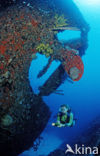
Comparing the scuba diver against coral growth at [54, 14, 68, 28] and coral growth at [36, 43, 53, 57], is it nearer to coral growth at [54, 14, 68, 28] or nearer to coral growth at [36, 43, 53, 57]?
coral growth at [36, 43, 53, 57]

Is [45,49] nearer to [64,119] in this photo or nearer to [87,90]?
[64,119]

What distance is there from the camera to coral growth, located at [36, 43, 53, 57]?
18.5 ft

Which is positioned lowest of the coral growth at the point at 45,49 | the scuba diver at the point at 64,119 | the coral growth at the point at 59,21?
the scuba diver at the point at 64,119

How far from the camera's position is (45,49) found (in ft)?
19.1

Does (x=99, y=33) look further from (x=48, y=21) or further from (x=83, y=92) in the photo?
(x=48, y=21)

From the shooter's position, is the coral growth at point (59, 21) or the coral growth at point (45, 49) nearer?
the coral growth at point (45, 49)

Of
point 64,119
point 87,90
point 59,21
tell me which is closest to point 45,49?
point 59,21

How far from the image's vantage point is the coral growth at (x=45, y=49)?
5.62 meters

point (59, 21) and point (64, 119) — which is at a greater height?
point (59, 21)

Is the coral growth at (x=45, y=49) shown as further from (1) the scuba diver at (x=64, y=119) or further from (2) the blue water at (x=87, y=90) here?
(2) the blue water at (x=87, y=90)

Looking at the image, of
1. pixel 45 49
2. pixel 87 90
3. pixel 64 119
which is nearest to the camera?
pixel 64 119

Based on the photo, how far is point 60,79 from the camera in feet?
24.2

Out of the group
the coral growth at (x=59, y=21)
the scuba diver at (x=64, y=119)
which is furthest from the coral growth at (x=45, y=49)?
the scuba diver at (x=64, y=119)

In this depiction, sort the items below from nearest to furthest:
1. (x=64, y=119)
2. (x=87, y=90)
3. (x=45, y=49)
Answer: (x=64, y=119)
(x=45, y=49)
(x=87, y=90)
